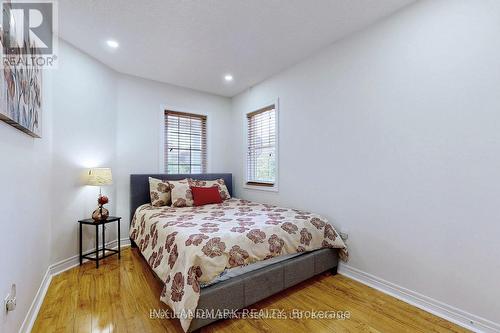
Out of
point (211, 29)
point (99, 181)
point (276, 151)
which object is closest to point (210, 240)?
point (99, 181)

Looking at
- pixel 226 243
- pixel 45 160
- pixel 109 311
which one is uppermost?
pixel 45 160

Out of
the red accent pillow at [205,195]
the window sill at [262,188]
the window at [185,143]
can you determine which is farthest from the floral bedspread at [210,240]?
the window at [185,143]

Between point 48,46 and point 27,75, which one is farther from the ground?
point 48,46

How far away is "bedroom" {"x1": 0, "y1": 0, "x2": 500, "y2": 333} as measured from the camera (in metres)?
1.65

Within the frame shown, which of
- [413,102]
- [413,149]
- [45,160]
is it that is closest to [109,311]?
[45,160]

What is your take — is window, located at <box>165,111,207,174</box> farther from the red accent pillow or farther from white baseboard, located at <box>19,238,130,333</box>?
white baseboard, located at <box>19,238,130,333</box>

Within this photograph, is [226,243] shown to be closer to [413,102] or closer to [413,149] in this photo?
[413,149]

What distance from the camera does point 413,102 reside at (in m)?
2.00

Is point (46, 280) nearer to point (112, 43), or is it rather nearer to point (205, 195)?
point (205, 195)

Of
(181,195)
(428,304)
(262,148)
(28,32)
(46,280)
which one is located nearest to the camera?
(28,32)

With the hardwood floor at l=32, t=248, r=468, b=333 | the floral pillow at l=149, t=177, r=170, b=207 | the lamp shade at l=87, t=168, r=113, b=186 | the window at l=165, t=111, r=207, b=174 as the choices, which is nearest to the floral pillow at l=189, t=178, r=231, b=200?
the floral pillow at l=149, t=177, r=170, b=207

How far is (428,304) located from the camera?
1.89 meters

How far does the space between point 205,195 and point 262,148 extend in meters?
1.21

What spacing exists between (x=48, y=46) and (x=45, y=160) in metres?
1.23
